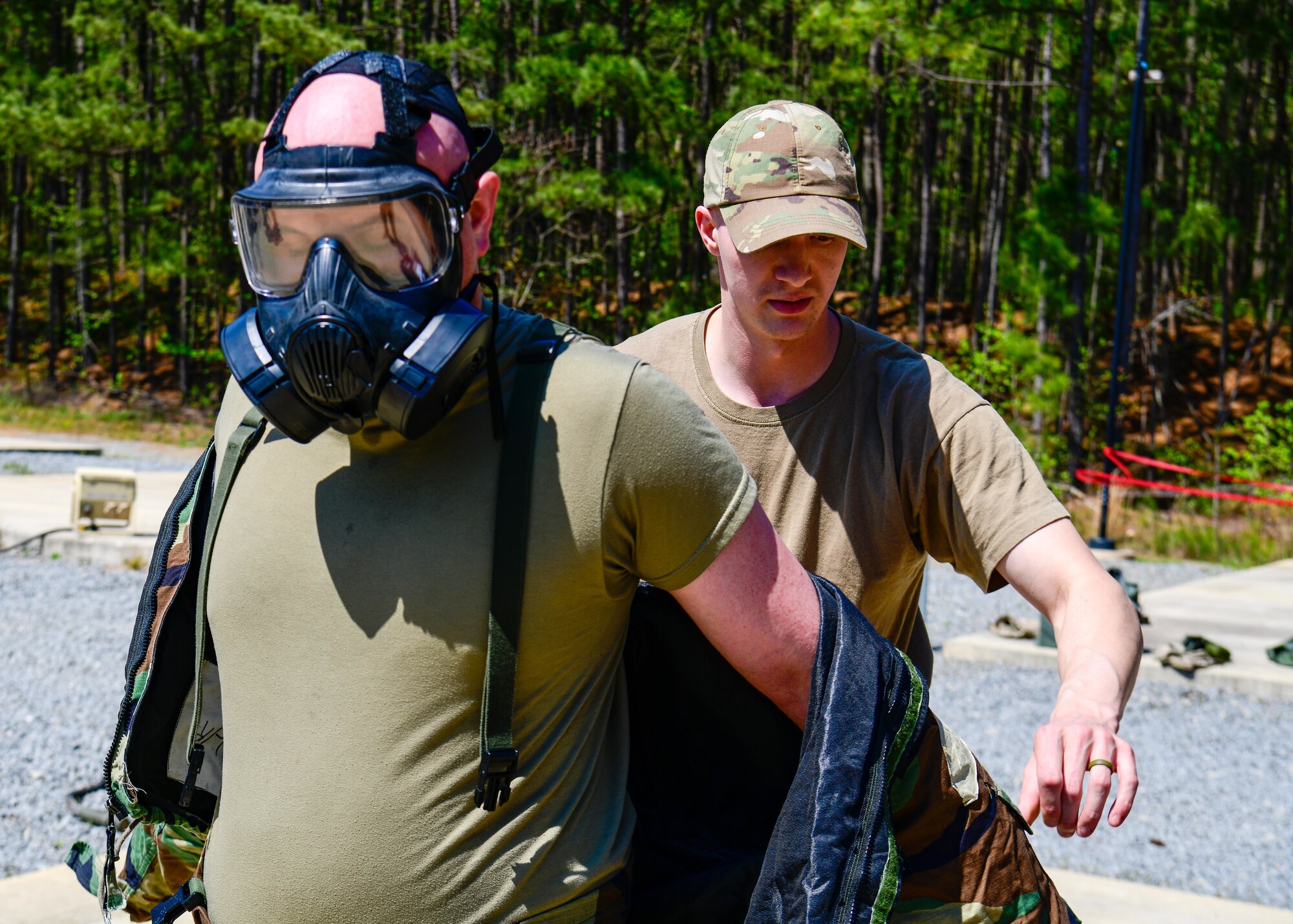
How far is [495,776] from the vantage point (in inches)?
57.7

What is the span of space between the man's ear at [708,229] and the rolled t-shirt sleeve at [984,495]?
70 centimetres

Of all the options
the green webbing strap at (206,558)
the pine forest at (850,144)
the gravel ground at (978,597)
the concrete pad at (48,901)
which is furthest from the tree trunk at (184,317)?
the green webbing strap at (206,558)

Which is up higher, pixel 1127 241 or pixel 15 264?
pixel 1127 241

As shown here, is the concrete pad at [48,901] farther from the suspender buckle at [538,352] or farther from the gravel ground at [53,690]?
the suspender buckle at [538,352]

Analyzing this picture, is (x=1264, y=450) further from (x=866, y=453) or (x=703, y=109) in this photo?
(x=866, y=453)

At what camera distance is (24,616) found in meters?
8.64

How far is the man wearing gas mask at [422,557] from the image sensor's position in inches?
58.6

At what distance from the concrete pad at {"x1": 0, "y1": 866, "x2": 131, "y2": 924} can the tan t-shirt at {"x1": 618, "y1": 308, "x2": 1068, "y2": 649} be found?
7.54 ft

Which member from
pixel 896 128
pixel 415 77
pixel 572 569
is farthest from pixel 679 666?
pixel 896 128

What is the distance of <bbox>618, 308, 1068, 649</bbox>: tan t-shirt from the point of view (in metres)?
2.10

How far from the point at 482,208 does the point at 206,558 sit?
24.4 inches

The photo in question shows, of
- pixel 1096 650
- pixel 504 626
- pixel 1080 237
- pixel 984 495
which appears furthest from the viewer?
pixel 1080 237

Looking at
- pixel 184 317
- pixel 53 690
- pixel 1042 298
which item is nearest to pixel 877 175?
pixel 1042 298

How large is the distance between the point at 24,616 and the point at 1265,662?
851cm
